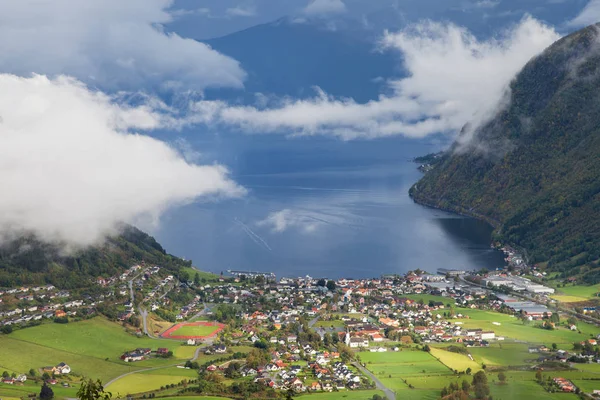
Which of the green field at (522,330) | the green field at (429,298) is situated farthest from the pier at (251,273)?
the green field at (522,330)

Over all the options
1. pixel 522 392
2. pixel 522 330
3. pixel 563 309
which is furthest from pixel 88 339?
pixel 563 309

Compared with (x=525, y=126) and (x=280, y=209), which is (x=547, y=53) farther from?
(x=280, y=209)

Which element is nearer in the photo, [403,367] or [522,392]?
[522,392]

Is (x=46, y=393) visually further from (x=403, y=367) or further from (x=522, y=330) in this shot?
(x=522, y=330)

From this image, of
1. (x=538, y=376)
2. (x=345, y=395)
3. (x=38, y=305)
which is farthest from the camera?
(x=38, y=305)

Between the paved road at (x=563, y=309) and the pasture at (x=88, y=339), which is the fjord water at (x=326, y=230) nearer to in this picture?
the paved road at (x=563, y=309)

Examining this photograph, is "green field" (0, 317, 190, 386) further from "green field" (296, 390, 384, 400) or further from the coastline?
the coastline
